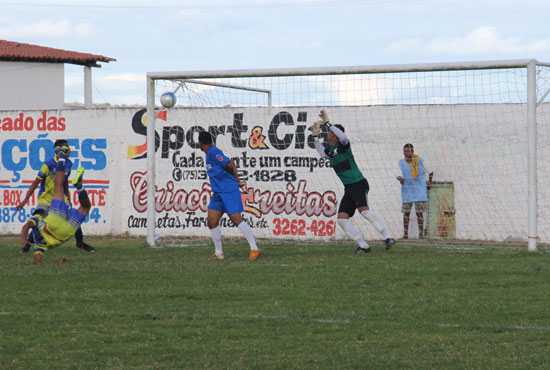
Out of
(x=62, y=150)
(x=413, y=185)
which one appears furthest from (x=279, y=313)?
(x=413, y=185)

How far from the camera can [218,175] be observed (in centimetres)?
1388

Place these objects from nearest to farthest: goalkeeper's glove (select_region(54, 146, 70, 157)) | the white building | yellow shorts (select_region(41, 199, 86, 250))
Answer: yellow shorts (select_region(41, 199, 86, 250)) < goalkeeper's glove (select_region(54, 146, 70, 157)) < the white building

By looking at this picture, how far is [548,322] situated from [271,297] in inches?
120

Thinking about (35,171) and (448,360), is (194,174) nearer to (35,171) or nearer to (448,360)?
(35,171)

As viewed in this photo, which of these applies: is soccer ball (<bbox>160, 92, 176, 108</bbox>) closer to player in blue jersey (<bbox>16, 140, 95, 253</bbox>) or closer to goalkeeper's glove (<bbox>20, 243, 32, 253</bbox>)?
player in blue jersey (<bbox>16, 140, 95, 253</bbox>)

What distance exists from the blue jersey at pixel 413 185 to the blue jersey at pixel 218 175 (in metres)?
5.11

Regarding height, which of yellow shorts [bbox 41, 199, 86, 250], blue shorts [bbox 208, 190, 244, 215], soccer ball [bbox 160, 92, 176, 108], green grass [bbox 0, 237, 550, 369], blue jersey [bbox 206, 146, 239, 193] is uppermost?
soccer ball [bbox 160, 92, 176, 108]

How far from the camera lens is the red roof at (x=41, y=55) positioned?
3759cm

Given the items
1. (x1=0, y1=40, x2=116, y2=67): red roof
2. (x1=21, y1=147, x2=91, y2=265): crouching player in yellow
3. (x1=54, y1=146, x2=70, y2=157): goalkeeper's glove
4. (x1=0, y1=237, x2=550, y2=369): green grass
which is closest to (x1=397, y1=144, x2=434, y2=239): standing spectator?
(x1=0, y1=237, x2=550, y2=369): green grass

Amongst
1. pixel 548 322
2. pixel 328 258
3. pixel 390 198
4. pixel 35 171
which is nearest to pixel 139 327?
pixel 548 322

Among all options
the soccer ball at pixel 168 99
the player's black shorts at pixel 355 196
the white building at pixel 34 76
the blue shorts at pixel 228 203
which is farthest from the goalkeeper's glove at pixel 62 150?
the white building at pixel 34 76

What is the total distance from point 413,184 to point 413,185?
0.8 inches

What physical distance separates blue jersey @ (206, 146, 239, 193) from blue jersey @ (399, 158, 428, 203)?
16.8 feet

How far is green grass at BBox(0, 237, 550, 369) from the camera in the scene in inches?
271
